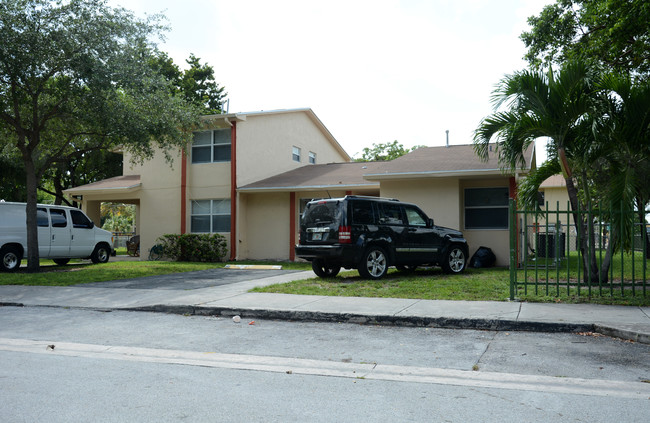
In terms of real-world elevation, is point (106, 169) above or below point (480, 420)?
above

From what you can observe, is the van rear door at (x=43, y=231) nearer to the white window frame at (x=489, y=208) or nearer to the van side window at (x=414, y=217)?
the van side window at (x=414, y=217)

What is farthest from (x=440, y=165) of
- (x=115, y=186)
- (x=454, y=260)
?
(x=115, y=186)

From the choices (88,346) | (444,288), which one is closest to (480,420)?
(88,346)

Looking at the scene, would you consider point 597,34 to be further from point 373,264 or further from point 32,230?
point 32,230

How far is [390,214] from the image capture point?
13.2m

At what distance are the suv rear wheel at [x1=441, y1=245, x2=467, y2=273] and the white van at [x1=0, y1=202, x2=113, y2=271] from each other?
473 inches

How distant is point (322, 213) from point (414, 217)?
2521 millimetres

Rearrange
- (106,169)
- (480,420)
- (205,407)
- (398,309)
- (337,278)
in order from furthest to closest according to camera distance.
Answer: (106,169) → (337,278) → (398,309) → (205,407) → (480,420)

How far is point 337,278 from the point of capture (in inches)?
520

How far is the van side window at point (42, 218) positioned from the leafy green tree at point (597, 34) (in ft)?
51.1

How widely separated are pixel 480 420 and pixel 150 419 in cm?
239

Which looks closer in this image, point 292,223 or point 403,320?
point 403,320

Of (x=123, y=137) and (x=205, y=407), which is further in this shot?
(x=123, y=137)

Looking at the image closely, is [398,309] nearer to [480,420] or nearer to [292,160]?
[480,420]
